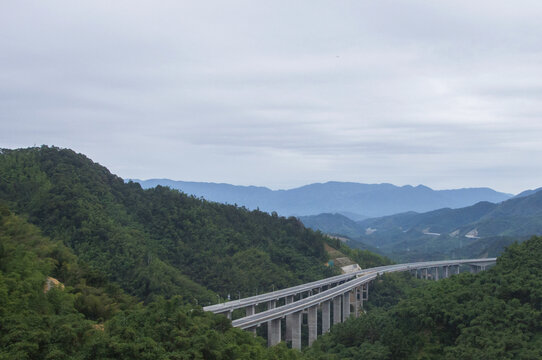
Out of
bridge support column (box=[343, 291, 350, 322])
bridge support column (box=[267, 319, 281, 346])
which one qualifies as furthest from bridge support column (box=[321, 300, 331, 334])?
bridge support column (box=[267, 319, 281, 346])

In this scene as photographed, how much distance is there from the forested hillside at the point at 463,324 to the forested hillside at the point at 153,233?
54.7 ft

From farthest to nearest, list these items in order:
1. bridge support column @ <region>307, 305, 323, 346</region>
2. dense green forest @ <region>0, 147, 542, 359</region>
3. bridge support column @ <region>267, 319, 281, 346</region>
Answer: bridge support column @ <region>307, 305, 323, 346</region> < bridge support column @ <region>267, 319, 281, 346</region> < dense green forest @ <region>0, 147, 542, 359</region>

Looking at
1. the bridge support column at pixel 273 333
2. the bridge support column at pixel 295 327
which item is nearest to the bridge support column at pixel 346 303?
the bridge support column at pixel 295 327

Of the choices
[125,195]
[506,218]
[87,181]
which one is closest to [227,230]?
[125,195]

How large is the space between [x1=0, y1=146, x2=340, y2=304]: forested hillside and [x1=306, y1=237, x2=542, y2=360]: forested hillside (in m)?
16.7

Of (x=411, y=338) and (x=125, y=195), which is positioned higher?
(x=125, y=195)

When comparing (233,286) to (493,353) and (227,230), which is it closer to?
(227,230)

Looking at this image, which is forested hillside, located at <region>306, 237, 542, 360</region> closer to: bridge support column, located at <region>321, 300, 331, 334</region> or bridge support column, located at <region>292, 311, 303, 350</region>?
bridge support column, located at <region>292, 311, 303, 350</region>

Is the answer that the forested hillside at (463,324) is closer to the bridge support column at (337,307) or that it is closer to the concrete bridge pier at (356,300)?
the bridge support column at (337,307)

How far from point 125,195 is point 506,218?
6057 inches

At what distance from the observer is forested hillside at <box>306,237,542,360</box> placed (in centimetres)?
3017

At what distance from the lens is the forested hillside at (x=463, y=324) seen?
3017cm

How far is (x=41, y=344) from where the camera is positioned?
1748 cm

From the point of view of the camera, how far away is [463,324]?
33062 mm
